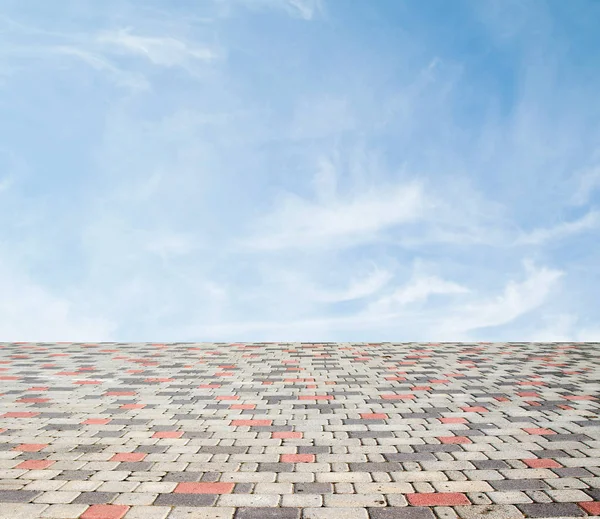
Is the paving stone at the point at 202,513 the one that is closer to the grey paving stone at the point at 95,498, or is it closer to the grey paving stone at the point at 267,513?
the grey paving stone at the point at 267,513

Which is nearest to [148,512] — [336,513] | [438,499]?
[336,513]

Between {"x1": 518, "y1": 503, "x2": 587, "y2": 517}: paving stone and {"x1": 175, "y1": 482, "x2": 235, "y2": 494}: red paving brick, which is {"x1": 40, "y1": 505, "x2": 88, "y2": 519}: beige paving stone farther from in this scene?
{"x1": 518, "y1": 503, "x2": 587, "y2": 517}: paving stone

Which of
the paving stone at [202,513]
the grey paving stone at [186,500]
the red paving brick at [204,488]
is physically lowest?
the paving stone at [202,513]

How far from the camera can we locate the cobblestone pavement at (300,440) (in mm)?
2713

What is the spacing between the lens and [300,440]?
376cm

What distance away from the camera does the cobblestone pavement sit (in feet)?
8.90

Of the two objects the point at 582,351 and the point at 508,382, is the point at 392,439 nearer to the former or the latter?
the point at 508,382

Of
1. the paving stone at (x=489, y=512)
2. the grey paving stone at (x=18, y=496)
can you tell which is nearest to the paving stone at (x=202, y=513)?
the grey paving stone at (x=18, y=496)

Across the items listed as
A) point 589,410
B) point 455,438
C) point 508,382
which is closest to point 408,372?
point 508,382

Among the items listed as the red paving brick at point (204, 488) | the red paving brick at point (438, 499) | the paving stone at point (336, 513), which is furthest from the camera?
the red paving brick at point (204, 488)

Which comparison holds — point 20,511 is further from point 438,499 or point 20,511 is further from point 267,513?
point 438,499

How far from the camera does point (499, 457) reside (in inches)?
134

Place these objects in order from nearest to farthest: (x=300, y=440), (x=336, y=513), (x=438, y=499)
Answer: (x=336, y=513), (x=438, y=499), (x=300, y=440)

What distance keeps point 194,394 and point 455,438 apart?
286cm
